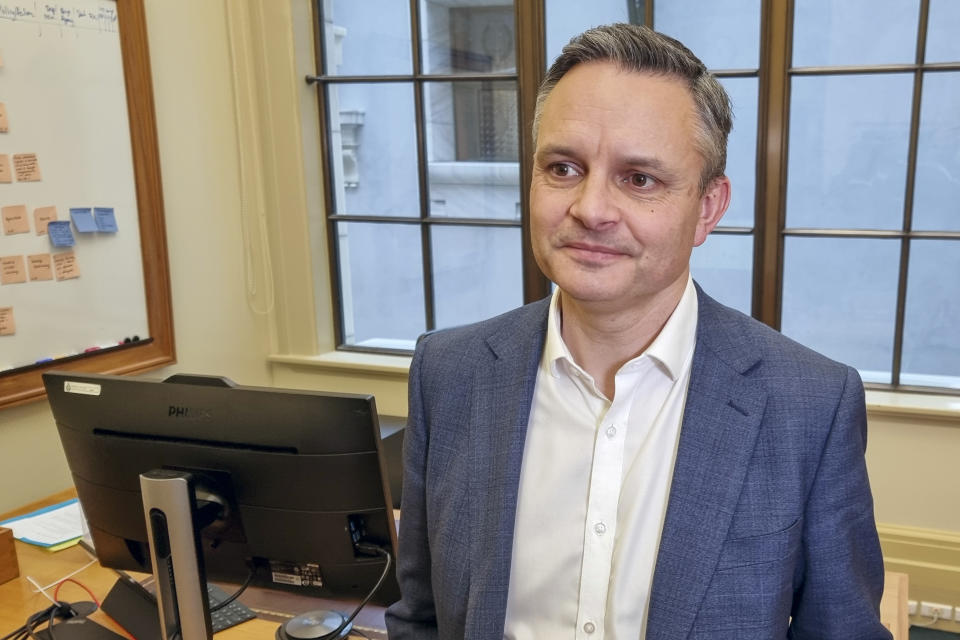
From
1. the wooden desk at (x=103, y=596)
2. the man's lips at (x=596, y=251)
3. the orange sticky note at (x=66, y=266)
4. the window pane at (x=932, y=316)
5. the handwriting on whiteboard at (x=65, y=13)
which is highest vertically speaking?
the handwriting on whiteboard at (x=65, y=13)

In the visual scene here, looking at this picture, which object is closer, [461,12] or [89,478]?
[89,478]

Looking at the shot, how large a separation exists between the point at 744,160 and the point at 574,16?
779mm

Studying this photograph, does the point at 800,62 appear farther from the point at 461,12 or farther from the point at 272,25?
the point at 272,25

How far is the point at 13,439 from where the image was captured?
2.44 m

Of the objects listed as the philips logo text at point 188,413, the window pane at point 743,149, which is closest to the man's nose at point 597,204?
the philips logo text at point 188,413

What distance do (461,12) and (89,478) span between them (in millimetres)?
2261

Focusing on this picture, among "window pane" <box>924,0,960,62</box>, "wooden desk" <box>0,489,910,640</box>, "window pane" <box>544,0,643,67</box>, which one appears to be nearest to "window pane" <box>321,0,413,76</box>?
"window pane" <box>544,0,643,67</box>

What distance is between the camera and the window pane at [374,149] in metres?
3.23

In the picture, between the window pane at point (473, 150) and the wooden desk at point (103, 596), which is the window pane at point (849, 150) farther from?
the wooden desk at point (103, 596)

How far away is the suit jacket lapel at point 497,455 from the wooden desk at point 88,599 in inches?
14.9

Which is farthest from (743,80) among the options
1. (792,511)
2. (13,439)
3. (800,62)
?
(13,439)

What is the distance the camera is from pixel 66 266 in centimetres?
254

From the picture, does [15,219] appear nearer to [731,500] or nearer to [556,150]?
[556,150]

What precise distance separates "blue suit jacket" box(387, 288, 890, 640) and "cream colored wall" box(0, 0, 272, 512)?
1925 millimetres
